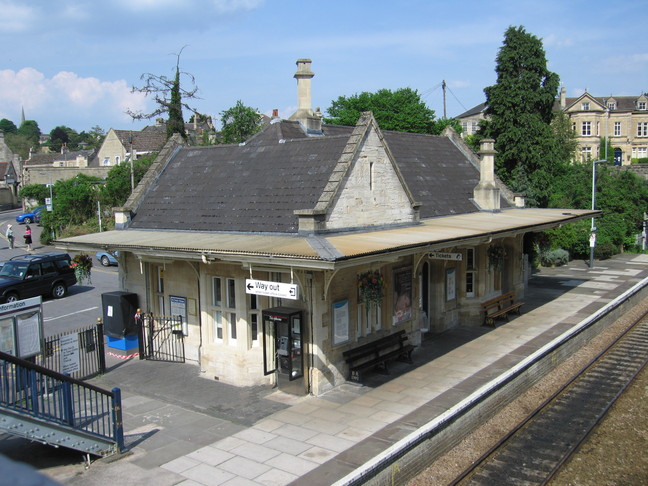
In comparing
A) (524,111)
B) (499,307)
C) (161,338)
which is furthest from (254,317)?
(524,111)

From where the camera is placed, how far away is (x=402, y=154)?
2195 centimetres

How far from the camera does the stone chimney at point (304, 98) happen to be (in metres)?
19.3

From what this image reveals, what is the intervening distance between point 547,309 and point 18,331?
17737 millimetres

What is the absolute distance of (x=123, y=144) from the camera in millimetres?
69812

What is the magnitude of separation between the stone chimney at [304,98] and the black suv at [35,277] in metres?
12.6

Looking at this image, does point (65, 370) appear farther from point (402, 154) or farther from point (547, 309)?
point (547, 309)

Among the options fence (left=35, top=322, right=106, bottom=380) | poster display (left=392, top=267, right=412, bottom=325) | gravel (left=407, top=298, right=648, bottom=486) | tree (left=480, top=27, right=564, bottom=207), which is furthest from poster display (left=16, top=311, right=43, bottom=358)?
tree (left=480, top=27, right=564, bottom=207)

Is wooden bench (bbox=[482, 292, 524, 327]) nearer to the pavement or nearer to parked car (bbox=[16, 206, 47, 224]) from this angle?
the pavement

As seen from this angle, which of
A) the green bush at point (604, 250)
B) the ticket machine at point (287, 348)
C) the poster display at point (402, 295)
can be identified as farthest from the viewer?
the green bush at point (604, 250)

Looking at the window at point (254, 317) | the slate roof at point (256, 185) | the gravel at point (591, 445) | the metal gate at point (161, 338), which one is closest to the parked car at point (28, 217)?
the slate roof at point (256, 185)

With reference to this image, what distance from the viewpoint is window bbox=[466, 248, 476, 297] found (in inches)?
786

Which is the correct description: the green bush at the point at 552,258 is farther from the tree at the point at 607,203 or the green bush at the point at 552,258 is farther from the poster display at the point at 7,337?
the poster display at the point at 7,337

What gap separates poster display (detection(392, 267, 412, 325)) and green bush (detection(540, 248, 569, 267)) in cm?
2116

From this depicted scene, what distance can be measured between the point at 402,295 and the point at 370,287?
2281 mm
